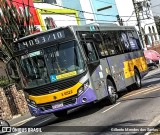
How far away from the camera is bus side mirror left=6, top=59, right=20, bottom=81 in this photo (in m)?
14.5

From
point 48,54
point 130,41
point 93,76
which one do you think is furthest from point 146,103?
point 130,41

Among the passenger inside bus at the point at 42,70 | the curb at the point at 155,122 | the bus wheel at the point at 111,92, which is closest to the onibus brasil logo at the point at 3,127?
the passenger inside bus at the point at 42,70

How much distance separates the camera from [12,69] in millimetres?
14875

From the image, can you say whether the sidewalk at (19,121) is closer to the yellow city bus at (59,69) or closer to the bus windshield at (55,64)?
the yellow city bus at (59,69)

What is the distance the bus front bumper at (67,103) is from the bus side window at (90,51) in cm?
129

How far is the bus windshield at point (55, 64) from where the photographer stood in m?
14.1

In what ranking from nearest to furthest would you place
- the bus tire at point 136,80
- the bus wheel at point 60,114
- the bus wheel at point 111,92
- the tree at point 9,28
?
1. the bus wheel at point 111,92
2. the bus wheel at point 60,114
3. the bus tire at point 136,80
4. the tree at point 9,28

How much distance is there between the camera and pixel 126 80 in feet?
63.5

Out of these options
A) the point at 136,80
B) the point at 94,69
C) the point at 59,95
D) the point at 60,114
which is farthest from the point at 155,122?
the point at 136,80

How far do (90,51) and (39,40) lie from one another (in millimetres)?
1877

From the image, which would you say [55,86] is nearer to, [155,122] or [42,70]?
[42,70]

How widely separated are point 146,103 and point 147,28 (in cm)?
5513

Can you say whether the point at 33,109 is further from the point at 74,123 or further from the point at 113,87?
the point at 113,87

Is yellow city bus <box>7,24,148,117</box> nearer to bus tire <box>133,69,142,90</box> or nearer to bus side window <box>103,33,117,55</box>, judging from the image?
bus side window <box>103,33,117,55</box>
